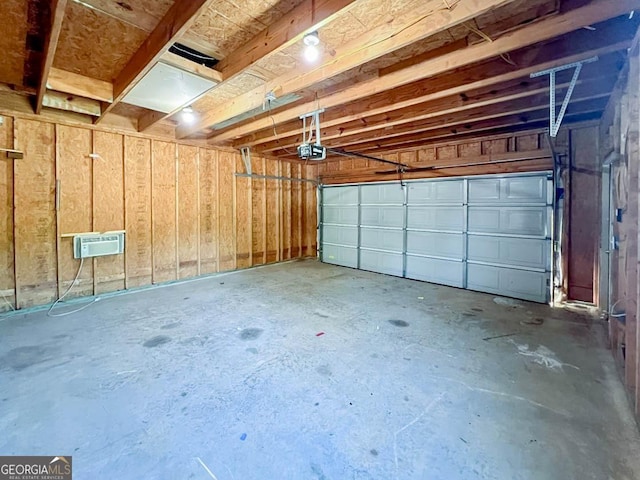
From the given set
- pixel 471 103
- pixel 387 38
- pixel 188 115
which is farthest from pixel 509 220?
pixel 188 115

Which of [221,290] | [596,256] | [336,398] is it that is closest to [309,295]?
[221,290]

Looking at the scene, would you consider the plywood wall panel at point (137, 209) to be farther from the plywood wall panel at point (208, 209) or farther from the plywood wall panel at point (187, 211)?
the plywood wall panel at point (208, 209)

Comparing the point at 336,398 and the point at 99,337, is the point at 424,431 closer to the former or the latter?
the point at 336,398

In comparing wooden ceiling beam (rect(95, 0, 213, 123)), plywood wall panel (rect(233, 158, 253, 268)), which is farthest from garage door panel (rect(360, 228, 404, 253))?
wooden ceiling beam (rect(95, 0, 213, 123))

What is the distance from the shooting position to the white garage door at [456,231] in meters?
4.31

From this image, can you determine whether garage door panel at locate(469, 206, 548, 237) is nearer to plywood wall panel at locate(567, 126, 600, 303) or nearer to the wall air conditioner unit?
plywood wall panel at locate(567, 126, 600, 303)

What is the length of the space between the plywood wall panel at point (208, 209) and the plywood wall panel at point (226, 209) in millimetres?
106

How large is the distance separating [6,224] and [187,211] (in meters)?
2.36

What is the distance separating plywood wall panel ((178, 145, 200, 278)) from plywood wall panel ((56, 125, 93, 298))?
1339 mm

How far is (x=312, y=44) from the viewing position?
2182 mm

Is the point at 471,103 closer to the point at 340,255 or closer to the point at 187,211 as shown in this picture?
the point at 340,255

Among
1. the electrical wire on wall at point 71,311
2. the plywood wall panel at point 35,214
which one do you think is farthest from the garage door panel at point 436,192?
the plywood wall panel at point 35,214

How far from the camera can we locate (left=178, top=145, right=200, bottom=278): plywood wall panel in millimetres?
5297

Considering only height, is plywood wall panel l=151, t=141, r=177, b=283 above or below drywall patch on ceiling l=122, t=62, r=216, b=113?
below
